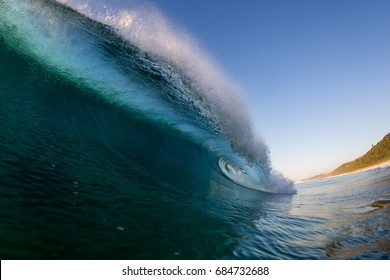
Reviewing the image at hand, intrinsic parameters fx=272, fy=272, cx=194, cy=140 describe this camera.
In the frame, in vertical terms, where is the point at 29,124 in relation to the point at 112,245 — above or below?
above

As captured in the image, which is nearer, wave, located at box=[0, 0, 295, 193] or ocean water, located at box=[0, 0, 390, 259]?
ocean water, located at box=[0, 0, 390, 259]

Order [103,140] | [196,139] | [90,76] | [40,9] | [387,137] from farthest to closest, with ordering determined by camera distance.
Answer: [387,137], [196,139], [40,9], [90,76], [103,140]

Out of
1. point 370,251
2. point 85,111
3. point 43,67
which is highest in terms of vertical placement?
point 43,67

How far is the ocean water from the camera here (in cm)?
358

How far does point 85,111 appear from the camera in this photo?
338 inches

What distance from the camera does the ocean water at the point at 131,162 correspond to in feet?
11.7

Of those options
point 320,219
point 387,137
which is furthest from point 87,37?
point 387,137

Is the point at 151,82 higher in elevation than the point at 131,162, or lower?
higher

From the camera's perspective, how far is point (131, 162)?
6.95 metres

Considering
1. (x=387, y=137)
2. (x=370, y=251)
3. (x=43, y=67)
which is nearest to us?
(x=370, y=251)

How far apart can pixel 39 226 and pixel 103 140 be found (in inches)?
172

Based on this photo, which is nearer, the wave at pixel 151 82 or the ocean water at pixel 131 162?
the ocean water at pixel 131 162

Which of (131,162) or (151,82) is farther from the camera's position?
(151,82)

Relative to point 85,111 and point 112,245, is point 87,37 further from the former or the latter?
point 112,245
